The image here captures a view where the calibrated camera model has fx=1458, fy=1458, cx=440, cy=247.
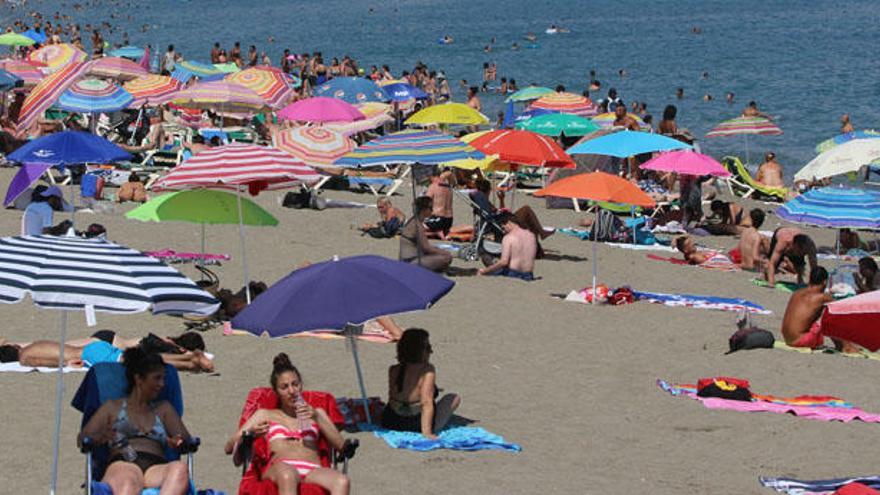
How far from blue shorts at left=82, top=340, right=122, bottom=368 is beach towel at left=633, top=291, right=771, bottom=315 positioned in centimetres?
568

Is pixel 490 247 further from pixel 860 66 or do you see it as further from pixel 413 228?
pixel 860 66

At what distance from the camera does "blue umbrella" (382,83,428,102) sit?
26844 mm

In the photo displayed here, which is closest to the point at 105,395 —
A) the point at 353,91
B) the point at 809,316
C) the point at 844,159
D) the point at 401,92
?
the point at 809,316

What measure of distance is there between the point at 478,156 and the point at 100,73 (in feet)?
45.1

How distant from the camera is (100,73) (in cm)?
2523

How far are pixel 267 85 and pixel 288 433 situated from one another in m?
16.0

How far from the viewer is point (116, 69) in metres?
25.0

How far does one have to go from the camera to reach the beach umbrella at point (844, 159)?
55.8 feet

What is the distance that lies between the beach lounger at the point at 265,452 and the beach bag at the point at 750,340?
15.6 feet

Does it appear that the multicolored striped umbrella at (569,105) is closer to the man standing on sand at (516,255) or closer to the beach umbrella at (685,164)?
the beach umbrella at (685,164)

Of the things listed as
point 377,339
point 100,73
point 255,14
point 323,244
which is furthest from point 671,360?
point 255,14

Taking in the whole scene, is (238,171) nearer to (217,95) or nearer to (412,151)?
(412,151)

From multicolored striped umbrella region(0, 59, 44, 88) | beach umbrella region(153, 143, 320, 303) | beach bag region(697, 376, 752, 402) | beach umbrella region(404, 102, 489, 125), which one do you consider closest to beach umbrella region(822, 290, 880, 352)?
beach bag region(697, 376, 752, 402)

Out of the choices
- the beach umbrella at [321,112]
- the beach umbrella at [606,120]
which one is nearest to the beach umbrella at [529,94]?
the beach umbrella at [606,120]
